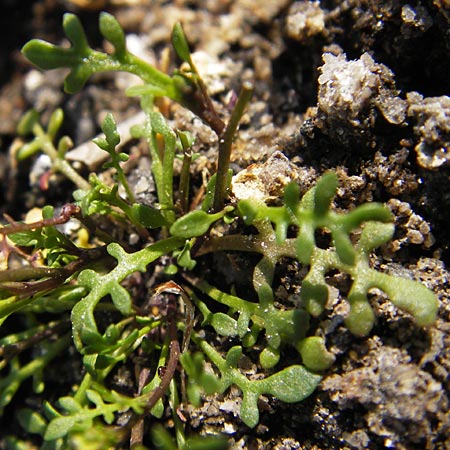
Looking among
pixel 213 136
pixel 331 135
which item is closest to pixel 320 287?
pixel 331 135

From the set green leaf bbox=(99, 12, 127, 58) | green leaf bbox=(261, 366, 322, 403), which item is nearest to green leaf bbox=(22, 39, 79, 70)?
green leaf bbox=(99, 12, 127, 58)

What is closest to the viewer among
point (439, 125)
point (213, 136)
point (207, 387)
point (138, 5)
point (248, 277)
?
point (207, 387)

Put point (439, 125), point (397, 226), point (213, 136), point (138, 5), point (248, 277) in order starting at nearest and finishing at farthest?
point (439, 125) → point (397, 226) → point (248, 277) → point (213, 136) → point (138, 5)

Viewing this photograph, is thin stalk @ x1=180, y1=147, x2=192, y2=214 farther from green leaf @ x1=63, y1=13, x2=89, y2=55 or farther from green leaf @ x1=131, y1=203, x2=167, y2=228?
green leaf @ x1=63, y1=13, x2=89, y2=55

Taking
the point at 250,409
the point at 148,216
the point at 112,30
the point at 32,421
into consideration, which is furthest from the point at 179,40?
the point at 32,421

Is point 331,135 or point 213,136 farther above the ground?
point 331,135

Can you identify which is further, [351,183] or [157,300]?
[157,300]

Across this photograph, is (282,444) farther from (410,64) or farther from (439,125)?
(410,64)
